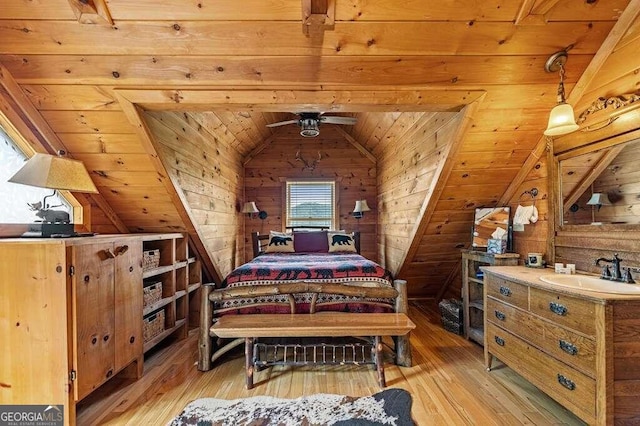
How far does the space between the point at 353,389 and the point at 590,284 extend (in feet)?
5.31

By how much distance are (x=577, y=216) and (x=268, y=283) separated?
7.89ft

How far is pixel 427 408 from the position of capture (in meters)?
1.76

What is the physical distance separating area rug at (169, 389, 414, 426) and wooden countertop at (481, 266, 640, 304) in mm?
1053

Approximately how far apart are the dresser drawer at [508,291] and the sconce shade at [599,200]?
30.2 inches

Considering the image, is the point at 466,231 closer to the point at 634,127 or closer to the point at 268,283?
the point at 634,127

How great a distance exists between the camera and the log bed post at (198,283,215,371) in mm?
2270

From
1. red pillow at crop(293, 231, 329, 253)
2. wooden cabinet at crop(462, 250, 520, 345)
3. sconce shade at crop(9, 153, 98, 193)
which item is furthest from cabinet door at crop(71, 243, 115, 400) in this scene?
wooden cabinet at crop(462, 250, 520, 345)

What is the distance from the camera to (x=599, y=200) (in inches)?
75.5

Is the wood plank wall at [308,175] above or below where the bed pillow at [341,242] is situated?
above

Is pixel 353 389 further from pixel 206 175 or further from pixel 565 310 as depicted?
pixel 206 175

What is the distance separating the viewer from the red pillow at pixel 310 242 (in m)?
4.22

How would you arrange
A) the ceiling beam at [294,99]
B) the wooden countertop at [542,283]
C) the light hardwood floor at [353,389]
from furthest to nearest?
1. the ceiling beam at [294,99]
2. the light hardwood floor at [353,389]
3. the wooden countertop at [542,283]

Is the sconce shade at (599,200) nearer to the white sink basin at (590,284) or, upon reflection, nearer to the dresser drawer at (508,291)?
the white sink basin at (590,284)

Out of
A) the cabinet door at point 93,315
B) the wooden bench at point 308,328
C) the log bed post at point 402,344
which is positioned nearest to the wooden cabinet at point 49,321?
the cabinet door at point 93,315
